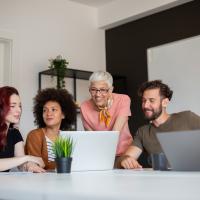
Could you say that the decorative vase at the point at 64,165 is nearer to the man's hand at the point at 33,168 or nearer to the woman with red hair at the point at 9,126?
the man's hand at the point at 33,168

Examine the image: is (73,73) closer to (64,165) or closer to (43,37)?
(43,37)

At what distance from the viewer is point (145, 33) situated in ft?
15.2

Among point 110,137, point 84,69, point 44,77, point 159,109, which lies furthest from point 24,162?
point 84,69

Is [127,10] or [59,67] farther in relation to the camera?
[127,10]

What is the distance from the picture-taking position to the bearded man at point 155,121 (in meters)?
2.48

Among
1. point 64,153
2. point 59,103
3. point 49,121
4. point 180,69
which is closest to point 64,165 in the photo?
point 64,153

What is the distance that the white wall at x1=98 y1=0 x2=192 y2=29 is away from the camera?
436 cm

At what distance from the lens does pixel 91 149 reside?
181cm

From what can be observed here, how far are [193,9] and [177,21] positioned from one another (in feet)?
0.77

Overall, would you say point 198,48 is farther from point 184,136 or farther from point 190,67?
point 184,136

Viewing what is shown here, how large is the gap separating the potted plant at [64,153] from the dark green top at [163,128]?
854 millimetres

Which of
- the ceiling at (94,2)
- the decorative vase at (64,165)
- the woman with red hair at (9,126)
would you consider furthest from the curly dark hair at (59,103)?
the ceiling at (94,2)

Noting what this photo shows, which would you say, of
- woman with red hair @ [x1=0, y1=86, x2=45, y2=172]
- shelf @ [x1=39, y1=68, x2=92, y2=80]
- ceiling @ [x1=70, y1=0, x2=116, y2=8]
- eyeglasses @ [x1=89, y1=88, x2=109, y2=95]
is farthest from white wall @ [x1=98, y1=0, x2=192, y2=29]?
woman with red hair @ [x1=0, y1=86, x2=45, y2=172]

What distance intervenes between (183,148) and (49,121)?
4.45 ft
